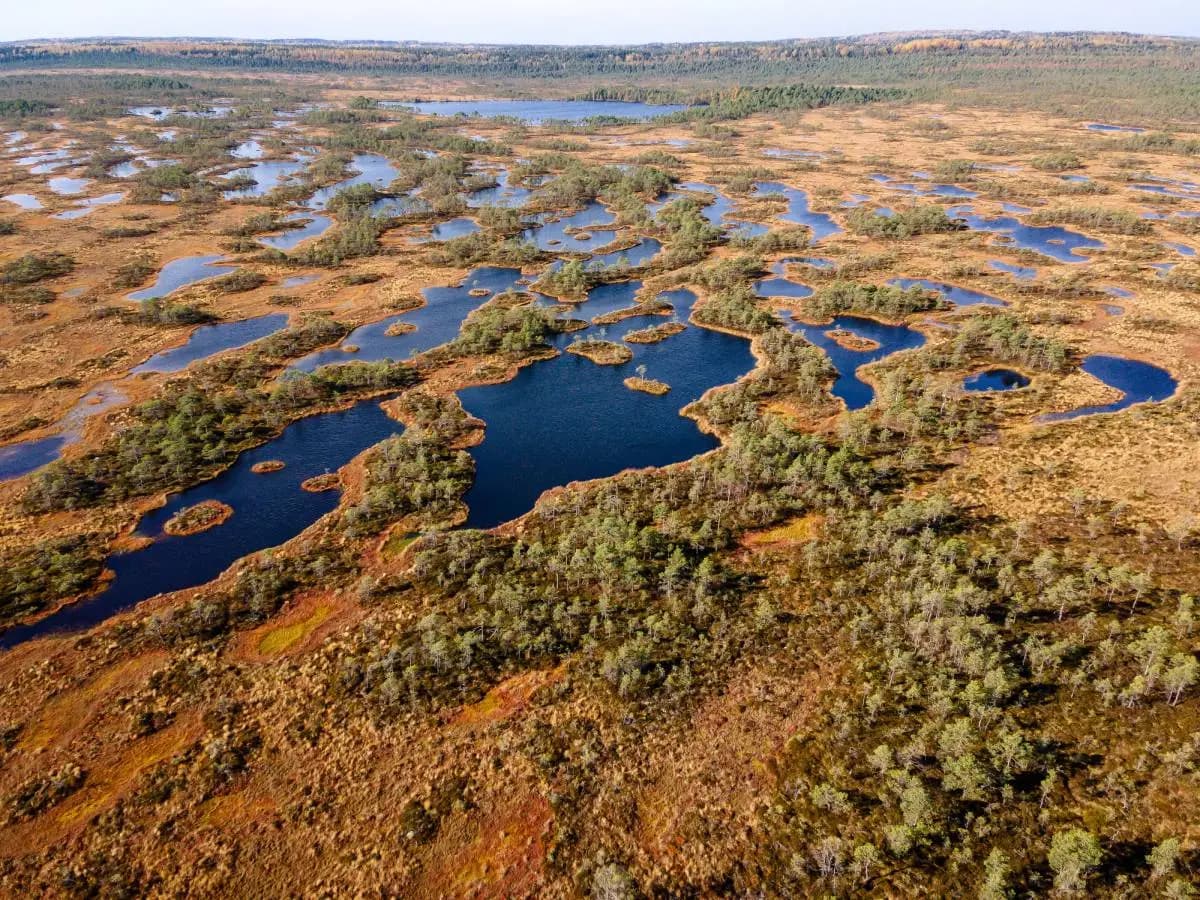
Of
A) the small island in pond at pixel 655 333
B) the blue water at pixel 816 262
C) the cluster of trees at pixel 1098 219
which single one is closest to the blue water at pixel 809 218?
the blue water at pixel 816 262

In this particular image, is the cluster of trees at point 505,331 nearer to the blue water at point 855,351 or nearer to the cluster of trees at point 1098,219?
the blue water at point 855,351

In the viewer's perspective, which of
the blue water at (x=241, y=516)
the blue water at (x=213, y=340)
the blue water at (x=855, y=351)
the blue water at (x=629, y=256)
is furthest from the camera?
the blue water at (x=629, y=256)

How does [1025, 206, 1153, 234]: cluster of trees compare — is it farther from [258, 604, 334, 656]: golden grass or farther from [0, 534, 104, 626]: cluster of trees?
[0, 534, 104, 626]: cluster of trees

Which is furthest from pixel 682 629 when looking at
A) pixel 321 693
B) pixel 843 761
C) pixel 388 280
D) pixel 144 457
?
pixel 388 280

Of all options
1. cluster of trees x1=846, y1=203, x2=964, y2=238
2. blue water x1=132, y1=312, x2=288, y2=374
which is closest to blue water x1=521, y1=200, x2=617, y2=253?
cluster of trees x1=846, y1=203, x2=964, y2=238

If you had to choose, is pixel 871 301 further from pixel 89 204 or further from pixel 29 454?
pixel 89 204

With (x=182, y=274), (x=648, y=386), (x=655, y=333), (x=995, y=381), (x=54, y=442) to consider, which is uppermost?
(x=182, y=274)

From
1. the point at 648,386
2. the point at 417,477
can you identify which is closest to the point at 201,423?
the point at 417,477
